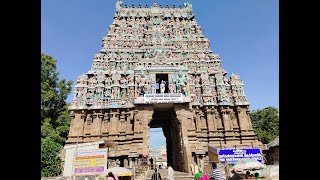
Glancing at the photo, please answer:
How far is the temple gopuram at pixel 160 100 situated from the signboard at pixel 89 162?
7.60 meters

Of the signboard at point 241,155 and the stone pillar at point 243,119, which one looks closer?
the signboard at point 241,155

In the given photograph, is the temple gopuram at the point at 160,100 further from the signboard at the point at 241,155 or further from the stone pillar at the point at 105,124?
the signboard at the point at 241,155

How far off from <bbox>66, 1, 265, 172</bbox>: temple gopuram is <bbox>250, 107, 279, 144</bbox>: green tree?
13.6 meters

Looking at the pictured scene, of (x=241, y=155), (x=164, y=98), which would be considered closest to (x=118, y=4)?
(x=164, y=98)

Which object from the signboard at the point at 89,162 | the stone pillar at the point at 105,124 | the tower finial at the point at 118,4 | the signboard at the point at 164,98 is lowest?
the signboard at the point at 89,162

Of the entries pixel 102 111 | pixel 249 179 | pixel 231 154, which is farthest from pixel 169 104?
pixel 249 179

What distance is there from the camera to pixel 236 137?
2120 centimetres

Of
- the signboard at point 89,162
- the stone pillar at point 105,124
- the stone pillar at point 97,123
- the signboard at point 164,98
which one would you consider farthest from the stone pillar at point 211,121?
the signboard at point 89,162

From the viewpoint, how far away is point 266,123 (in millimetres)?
36531

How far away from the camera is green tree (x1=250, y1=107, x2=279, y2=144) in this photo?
3322cm

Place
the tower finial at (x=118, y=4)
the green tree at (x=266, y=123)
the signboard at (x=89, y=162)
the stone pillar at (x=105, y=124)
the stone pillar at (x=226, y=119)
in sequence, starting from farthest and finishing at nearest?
the green tree at (x=266, y=123), the tower finial at (x=118, y=4), the stone pillar at (x=226, y=119), the stone pillar at (x=105, y=124), the signboard at (x=89, y=162)

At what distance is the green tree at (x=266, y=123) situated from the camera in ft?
109
